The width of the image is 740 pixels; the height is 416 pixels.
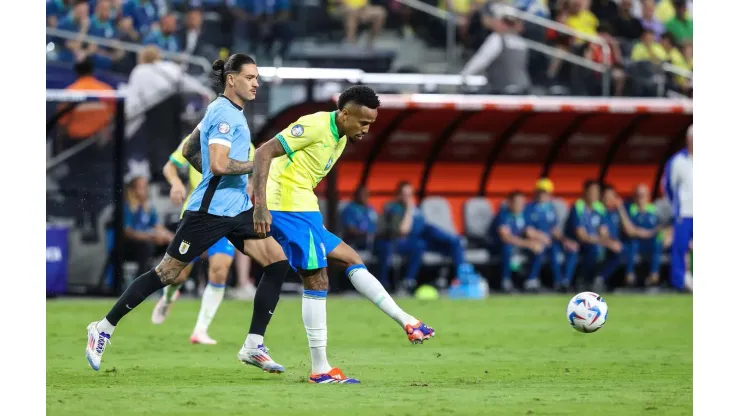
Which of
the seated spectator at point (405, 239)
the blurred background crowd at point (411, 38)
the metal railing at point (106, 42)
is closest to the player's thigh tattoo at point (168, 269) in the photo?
the seated spectator at point (405, 239)

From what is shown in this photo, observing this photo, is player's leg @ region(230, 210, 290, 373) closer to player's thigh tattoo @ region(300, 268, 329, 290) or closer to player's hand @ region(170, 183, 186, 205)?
player's thigh tattoo @ region(300, 268, 329, 290)

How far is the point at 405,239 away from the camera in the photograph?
66.1 ft

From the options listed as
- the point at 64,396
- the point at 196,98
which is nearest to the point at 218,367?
the point at 64,396

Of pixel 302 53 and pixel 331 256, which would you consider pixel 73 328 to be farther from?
pixel 302 53

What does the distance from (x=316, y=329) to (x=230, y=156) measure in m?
1.30

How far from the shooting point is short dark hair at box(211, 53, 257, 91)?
950 cm

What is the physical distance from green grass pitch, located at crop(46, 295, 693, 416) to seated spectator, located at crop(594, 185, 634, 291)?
14.7 ft

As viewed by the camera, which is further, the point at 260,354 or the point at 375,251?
the point at 375,251

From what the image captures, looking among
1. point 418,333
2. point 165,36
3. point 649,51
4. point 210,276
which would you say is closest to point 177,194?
point 210,276

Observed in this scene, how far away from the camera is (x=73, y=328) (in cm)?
1413

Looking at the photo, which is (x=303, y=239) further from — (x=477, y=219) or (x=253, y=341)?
(x=477, y=219)
